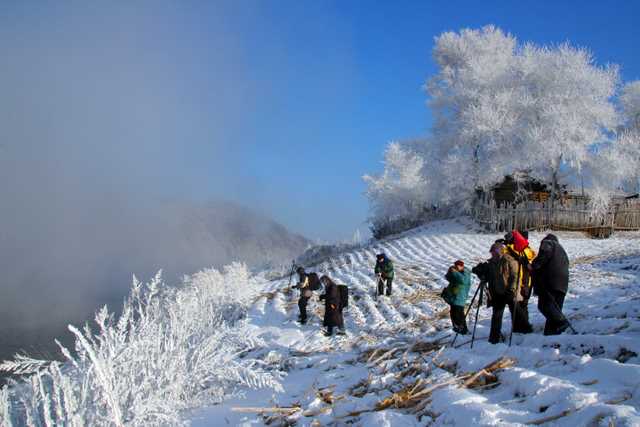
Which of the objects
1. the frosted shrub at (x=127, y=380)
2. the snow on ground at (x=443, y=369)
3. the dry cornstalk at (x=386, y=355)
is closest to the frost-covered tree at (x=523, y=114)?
the snow on ground at (x=443, y=369)

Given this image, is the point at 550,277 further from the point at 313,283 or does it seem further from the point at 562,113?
the point at 562,113

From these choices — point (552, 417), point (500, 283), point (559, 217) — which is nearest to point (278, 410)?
point (552, 417)

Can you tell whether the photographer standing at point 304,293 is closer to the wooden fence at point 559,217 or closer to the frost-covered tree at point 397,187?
the wooden fence at point 559,217

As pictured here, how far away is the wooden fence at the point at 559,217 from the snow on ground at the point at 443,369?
37.2ft

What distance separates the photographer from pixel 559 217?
2445cm

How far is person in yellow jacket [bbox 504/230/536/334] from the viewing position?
6.86 meters

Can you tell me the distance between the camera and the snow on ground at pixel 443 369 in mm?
3719

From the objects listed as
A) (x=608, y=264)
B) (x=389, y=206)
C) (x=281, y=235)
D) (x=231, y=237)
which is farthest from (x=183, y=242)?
(x=608, y=264)

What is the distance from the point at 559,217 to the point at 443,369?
72.8 ft

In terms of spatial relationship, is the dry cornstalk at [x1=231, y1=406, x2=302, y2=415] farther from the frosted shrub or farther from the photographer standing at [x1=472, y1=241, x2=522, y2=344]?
the photographer standing at [x1=472, y1=241, x2=522, y2=344]

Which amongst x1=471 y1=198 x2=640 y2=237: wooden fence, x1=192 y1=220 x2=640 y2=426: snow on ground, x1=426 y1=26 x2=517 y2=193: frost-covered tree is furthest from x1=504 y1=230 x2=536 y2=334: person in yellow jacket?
x1=426 y1=26 x2=517 y2=193: frost-covered tree

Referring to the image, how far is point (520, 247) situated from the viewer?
6.92 metres

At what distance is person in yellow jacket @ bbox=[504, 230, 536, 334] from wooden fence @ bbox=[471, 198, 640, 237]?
1809 cm

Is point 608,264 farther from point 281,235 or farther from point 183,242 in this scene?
point 281,235
